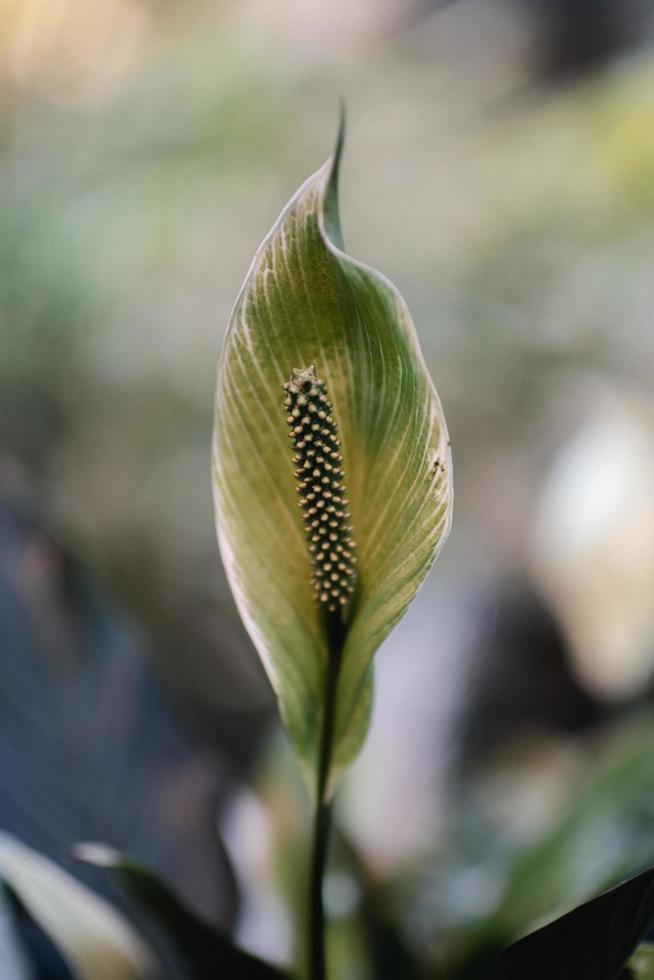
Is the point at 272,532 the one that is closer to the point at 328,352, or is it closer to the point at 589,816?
the point at 328,352

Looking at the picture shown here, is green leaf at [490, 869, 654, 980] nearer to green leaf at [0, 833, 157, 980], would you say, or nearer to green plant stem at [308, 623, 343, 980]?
green plant stem at [308, 623, 343, 980]

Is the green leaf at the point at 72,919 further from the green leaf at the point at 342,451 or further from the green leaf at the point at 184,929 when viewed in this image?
the green leaf at the point at 342,451

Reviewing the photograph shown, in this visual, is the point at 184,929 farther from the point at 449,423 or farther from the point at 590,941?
the point at 449,423

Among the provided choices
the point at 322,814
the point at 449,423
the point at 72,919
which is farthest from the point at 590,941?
the point at 449,423

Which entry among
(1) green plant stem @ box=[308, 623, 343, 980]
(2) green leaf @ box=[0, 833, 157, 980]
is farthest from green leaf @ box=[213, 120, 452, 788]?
(2) green leaf @ box=[0, 833, 157, 980]

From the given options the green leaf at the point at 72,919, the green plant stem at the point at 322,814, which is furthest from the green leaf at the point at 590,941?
the green leaf at the point at 72,919

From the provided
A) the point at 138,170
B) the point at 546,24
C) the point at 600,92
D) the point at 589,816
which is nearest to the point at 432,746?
the point at 589,816
